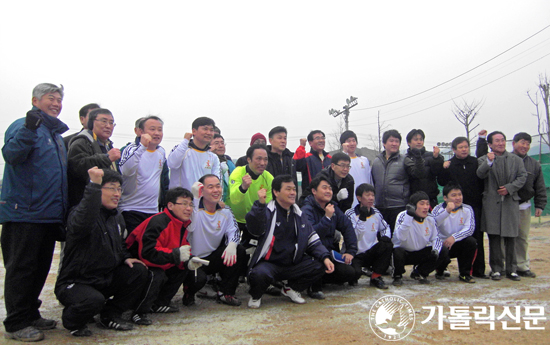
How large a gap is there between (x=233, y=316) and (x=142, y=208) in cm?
155

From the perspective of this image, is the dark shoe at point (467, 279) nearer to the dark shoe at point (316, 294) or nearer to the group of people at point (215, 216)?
the group of people at point (215, 216)

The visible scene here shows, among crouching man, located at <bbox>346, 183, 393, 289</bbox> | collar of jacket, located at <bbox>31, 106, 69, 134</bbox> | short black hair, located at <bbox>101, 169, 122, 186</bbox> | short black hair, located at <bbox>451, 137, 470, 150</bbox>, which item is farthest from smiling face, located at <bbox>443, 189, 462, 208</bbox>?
collar of jacket, located at <bbox>31, 106, 69, 134</bbox>

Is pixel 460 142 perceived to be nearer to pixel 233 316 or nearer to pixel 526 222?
pixel 526 222

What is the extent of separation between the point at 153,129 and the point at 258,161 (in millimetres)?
1353

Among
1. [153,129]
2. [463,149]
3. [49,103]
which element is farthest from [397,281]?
[49,103]

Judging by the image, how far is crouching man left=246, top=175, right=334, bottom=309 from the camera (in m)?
4.31

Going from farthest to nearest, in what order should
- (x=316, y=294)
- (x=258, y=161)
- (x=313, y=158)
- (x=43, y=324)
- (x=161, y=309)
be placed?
(x=313, y=158), (x=258, y=161), (x=316, y=294), (x=161, y=309), (x=43, y=324)

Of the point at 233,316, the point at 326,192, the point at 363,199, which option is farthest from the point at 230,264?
the point at 363,199

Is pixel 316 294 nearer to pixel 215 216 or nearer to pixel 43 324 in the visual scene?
pixel 215 216

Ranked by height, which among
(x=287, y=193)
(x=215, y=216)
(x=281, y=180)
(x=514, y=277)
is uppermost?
(x=281, y=180)

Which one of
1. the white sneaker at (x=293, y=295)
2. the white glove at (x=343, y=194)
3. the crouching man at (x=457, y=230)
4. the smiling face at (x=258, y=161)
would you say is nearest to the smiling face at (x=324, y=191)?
the white glove at (x=343, y=194)

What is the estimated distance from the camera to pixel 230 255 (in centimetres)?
429

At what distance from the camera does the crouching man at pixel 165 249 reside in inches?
150

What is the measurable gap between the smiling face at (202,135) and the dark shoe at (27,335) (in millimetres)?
2632
